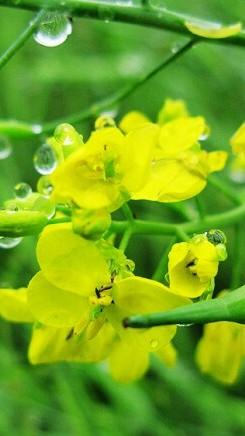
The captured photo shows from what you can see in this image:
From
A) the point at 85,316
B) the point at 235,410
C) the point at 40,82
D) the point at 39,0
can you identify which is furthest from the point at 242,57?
the point at 85,316

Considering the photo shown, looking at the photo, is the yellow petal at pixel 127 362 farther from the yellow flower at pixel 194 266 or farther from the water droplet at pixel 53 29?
the water droplet at pixel 53 29

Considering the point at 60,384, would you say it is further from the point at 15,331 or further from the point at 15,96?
the point at 15,96

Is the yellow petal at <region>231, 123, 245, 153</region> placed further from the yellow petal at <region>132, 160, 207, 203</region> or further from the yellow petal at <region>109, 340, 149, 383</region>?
the yellow petal at <region>109, 340, 149, 383</region>

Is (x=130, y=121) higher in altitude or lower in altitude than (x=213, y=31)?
lower

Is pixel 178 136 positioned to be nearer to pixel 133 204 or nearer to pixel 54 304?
pixel 54 304

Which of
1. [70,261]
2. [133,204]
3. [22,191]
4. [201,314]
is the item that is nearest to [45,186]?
[22,191]

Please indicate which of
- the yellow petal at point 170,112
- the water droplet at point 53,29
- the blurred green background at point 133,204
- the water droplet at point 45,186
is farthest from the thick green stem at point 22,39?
the blurred green background at point 133,204
